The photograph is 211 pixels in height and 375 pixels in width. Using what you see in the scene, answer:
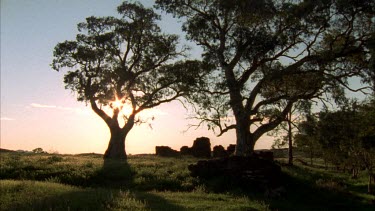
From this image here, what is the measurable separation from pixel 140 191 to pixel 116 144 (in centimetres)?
2937

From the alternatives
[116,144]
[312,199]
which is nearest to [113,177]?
[312,199]

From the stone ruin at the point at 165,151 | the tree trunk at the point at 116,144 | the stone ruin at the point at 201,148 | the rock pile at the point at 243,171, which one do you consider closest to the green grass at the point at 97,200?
the rock pile at the point at 243,171

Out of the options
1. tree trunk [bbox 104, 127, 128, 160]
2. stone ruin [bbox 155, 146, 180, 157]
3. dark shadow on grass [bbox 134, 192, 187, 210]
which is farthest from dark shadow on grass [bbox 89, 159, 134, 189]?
stone ruin [bbox 155, 146, 180, 157]

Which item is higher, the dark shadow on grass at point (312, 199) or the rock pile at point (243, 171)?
the rock pile at point (243, 171)

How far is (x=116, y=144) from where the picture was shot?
52.3 metres

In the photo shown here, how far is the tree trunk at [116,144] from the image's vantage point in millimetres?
52062

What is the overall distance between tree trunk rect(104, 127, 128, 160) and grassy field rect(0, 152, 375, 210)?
1493 centimetres

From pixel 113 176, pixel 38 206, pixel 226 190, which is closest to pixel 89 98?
pixel 113 176

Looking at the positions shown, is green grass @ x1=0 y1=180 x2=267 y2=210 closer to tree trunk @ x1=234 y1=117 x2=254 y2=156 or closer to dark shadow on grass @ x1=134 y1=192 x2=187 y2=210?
dark shadow on grass @ x1=134 y1=192 x2=187 y2=210

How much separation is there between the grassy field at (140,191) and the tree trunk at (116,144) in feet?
49.0

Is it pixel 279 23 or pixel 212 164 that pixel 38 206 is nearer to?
pixel 212 164

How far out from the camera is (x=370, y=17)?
34.7 meters

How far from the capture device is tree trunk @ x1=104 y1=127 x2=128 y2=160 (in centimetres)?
5206

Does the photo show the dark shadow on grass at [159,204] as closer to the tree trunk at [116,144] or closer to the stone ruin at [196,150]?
the tree trunk at [116,144]
